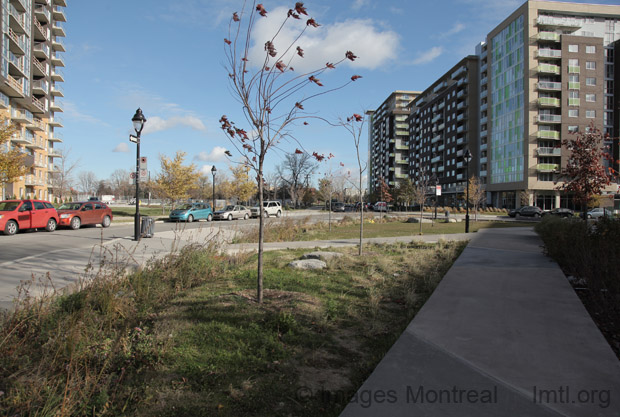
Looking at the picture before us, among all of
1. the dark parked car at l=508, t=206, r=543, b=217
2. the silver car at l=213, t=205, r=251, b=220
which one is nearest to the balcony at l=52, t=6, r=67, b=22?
Result: the silver car at l=213, t=205, r=251, b=220

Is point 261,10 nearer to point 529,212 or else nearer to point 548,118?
point 529,212

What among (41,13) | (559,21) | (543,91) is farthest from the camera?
(559,21)

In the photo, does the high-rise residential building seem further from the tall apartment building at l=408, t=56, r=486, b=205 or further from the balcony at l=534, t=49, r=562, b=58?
the tall apartment building at l=408, t=56, r=486, b=205

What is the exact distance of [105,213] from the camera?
22609mm

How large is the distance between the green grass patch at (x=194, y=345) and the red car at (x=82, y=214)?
16949 millimetres

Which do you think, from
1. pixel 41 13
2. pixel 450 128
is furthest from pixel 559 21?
pixel 41 13

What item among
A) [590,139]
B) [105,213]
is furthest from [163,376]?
[105,213]

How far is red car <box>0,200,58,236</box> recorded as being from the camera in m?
16.7

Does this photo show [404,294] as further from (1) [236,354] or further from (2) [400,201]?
(2) [400,201]

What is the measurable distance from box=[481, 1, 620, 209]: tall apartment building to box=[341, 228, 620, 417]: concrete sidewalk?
63172mm

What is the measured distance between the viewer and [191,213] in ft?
98.6

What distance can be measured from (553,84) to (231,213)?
188 feet

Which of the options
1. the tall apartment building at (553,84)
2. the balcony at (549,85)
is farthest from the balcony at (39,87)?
the balcony at (549,85)

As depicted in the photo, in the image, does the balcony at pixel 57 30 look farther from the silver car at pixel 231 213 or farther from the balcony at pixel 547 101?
the balcony at pixel 547 101
